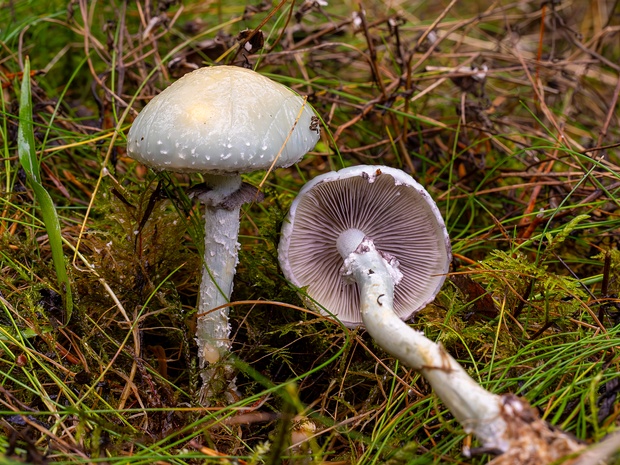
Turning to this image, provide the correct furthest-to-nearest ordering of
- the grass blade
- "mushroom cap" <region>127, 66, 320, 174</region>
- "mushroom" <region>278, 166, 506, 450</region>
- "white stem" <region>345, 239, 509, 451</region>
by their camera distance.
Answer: "mushroom" <region>278, 166, 506, 450</region> < the grass blade < "mushroom cap" <region>127, 66, 320, 174</region> < "white stem" <region>345, 239, 509, 451</region>

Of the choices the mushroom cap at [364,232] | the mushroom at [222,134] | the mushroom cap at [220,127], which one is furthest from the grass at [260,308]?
the mushroom cap at [220,127]

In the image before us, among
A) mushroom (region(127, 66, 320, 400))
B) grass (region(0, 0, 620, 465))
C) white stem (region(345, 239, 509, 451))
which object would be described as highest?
mushroom (region(127, 66, 320, 400))

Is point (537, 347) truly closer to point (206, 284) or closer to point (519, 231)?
point (519, 231)

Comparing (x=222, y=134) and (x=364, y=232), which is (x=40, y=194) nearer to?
(x=222, y=134)

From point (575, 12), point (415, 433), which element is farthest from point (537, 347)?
point (575, 12)

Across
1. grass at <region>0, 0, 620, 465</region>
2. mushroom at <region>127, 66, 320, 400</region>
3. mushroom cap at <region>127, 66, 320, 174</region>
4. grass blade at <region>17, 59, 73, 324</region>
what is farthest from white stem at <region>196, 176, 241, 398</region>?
grass blade at <region>17, 59, 73, 324</region>

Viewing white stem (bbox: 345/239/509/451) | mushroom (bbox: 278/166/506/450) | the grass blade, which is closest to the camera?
white stem (bbox: 345/239/509/451)

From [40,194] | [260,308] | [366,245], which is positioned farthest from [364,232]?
[40,194]

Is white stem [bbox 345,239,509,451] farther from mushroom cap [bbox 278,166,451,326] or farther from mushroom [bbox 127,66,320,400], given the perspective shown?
mushroom [bbox 127,66,320,400]
